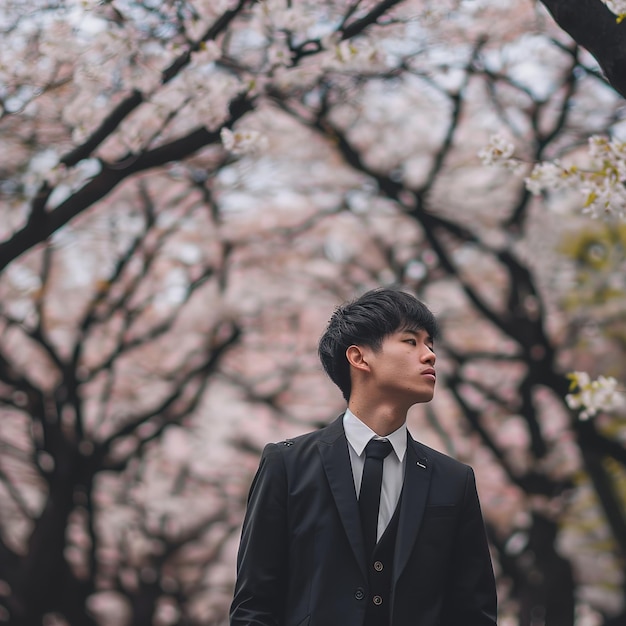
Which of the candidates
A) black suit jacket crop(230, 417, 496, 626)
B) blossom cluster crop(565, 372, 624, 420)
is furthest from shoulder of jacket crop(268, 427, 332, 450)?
blossom cluster crop(565, 372, 624, 420)

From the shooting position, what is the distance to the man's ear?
108 inches

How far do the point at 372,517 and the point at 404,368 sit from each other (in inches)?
16.5

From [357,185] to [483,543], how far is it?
1092 cm

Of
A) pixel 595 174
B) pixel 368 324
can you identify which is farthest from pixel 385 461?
pixel 595 174

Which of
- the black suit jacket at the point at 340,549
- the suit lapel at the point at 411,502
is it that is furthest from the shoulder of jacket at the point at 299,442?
the suit lapel at the point at 411,502

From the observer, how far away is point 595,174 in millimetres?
4270

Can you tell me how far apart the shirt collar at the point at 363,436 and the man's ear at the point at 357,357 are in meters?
0.14

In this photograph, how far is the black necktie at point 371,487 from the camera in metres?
2.54

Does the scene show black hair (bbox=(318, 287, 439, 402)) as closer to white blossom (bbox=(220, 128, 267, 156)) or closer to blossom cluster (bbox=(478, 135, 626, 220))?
blossom cluster (bbox=(478, 135, 626, 220))

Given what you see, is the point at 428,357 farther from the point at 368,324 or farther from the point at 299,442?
the point at 299,442

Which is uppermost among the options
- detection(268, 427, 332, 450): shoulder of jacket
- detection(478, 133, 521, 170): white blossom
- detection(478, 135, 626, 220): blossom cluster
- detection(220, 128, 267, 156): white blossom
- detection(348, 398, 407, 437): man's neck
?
detection(220, 128, 267, 156): white blossom

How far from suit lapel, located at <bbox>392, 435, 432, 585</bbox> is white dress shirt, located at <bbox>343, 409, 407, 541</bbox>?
1.2 inches

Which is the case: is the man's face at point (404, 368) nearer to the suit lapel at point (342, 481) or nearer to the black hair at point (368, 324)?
the black hair at point (368, 324)

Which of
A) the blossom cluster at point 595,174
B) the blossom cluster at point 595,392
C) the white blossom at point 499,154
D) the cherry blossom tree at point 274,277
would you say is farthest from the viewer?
the cherry blossom tree at point 274,277
